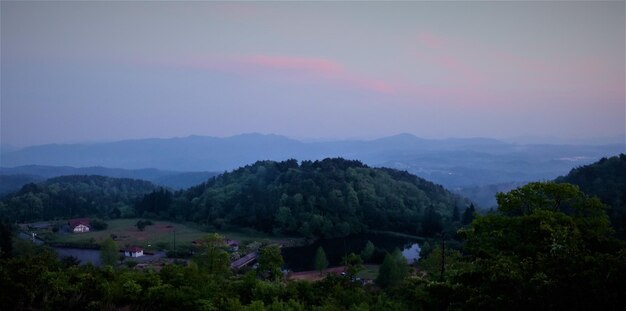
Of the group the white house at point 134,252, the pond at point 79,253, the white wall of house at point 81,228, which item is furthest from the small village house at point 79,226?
the white house at point 134,252

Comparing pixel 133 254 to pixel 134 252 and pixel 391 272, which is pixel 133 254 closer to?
pixel 134 252

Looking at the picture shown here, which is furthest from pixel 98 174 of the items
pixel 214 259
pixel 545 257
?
pixel 545 257

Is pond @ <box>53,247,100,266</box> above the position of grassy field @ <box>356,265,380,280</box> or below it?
below

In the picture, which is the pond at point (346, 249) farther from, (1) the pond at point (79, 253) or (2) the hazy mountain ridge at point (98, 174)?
(2) the hazy mountain ridge at point (98, 174)

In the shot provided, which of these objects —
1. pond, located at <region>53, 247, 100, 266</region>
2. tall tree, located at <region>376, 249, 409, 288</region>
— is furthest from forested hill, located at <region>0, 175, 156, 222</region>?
tall tree, located at <region>376, 249, 409, 288</region>

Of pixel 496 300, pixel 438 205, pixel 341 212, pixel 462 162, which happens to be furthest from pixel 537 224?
pixel 462 162

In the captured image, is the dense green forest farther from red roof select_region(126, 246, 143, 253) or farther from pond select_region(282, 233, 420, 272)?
red roof select_region(126, 246, 143, 253)
